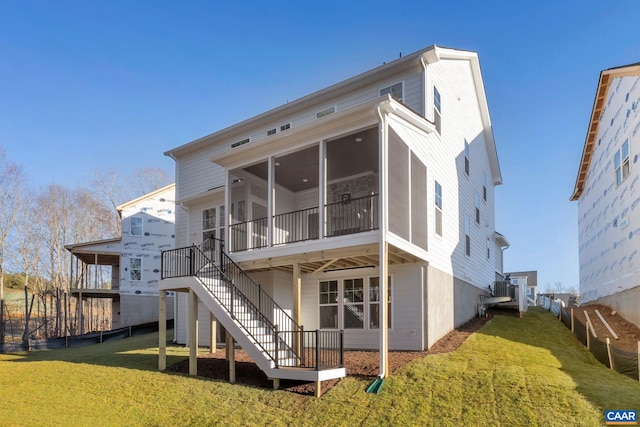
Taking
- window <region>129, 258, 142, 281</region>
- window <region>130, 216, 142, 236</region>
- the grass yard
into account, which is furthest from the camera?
window <region>130, 216, 142, 236</region>

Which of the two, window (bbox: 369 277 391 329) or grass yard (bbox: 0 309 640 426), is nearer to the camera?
grass yard (bbox: 0 309 640 426)

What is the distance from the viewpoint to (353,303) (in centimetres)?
1353

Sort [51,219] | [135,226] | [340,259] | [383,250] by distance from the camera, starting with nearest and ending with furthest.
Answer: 1. [383,250]
2. [340,259]
3. [135,226]
4. [51,219]

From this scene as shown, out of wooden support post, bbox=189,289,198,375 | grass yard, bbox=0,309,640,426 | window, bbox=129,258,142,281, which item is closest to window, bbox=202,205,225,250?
wooden support post, bbox=189,289,198,375

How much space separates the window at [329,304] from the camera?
13.8 m

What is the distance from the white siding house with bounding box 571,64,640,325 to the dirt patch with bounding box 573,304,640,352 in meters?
0.28

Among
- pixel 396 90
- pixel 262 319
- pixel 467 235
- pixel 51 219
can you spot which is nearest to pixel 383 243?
pixel 262 319

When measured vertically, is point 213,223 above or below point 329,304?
above

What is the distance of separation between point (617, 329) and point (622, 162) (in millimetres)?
6264

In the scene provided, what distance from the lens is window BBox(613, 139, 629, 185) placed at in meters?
16.0

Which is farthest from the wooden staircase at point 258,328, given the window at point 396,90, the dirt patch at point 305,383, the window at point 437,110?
the window at point 437,110

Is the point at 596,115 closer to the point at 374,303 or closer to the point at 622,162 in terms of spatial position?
the point at 622,162

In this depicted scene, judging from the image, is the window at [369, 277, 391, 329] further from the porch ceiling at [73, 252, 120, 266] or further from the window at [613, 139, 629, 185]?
the porch ceiling at [73, 252, 120, 266]

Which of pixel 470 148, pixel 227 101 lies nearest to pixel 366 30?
pixel 470 148
